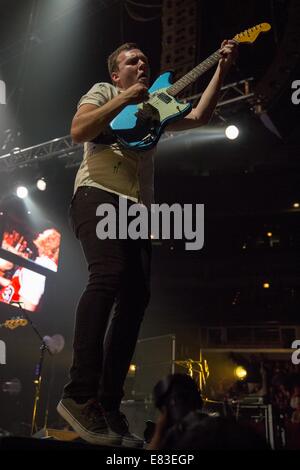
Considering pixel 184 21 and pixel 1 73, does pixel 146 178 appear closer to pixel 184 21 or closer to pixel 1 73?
pixel 184 21

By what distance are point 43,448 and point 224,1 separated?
609 cm

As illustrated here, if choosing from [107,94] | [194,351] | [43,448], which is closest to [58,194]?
[194,351]

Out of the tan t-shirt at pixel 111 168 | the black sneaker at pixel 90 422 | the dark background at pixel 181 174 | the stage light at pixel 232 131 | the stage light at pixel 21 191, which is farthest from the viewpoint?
the stage light at pixel 21 191

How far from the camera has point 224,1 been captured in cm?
573

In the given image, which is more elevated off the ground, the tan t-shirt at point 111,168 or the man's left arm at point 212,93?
the man's left arm at point 212,93

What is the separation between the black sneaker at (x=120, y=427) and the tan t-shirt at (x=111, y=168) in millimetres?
992

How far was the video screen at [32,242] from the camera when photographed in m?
13.2

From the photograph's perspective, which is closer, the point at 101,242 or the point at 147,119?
the point at 101,242

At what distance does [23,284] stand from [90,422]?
12.3 m

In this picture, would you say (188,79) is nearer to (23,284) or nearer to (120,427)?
(120,427)

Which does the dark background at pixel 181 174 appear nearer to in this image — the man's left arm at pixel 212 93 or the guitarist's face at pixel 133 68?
the man's left arm at pixel 212 93

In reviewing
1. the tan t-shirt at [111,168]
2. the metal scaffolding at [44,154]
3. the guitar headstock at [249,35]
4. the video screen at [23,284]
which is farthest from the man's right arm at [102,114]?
the video screen at [23,284]

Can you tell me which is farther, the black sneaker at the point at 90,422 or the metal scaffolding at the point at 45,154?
the metal scaffolding at the point at 45,154

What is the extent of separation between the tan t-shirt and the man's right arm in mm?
136
